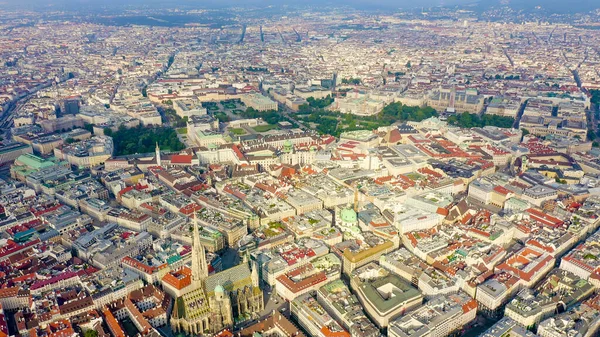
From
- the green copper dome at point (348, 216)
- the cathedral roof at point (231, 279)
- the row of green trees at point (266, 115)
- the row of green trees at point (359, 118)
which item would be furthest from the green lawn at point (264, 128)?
the cathedral roof at point (231, 279)

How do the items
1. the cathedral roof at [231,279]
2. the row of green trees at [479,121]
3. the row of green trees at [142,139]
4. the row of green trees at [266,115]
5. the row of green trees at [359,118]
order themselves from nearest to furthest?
the cathedral roof at [231,279]
the row of green trees at [142,139]
the row of green trees at [359,118]
the row of green trees at [479,121]
the row of green trees at [266,115]

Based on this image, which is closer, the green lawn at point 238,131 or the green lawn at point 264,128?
the green lawn at point 238,131

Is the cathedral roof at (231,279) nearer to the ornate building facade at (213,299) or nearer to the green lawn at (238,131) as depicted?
the ornate building facade at (213,299)

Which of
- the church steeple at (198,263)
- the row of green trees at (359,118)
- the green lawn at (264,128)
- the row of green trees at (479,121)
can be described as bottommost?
the green lawn at (264,128)

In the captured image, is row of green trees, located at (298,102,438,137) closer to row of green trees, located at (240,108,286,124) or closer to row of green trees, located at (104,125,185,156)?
row of green trees, located at (240,108,286,124)

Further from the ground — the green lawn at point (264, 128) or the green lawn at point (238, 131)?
the green lawn at point (264, 128)

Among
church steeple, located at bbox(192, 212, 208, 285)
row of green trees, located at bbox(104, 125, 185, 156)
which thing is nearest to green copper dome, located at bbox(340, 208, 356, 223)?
church steeple, located at bbox(192, 212, 208, 285)

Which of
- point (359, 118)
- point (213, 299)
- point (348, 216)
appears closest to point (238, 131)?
point (359, 118)
